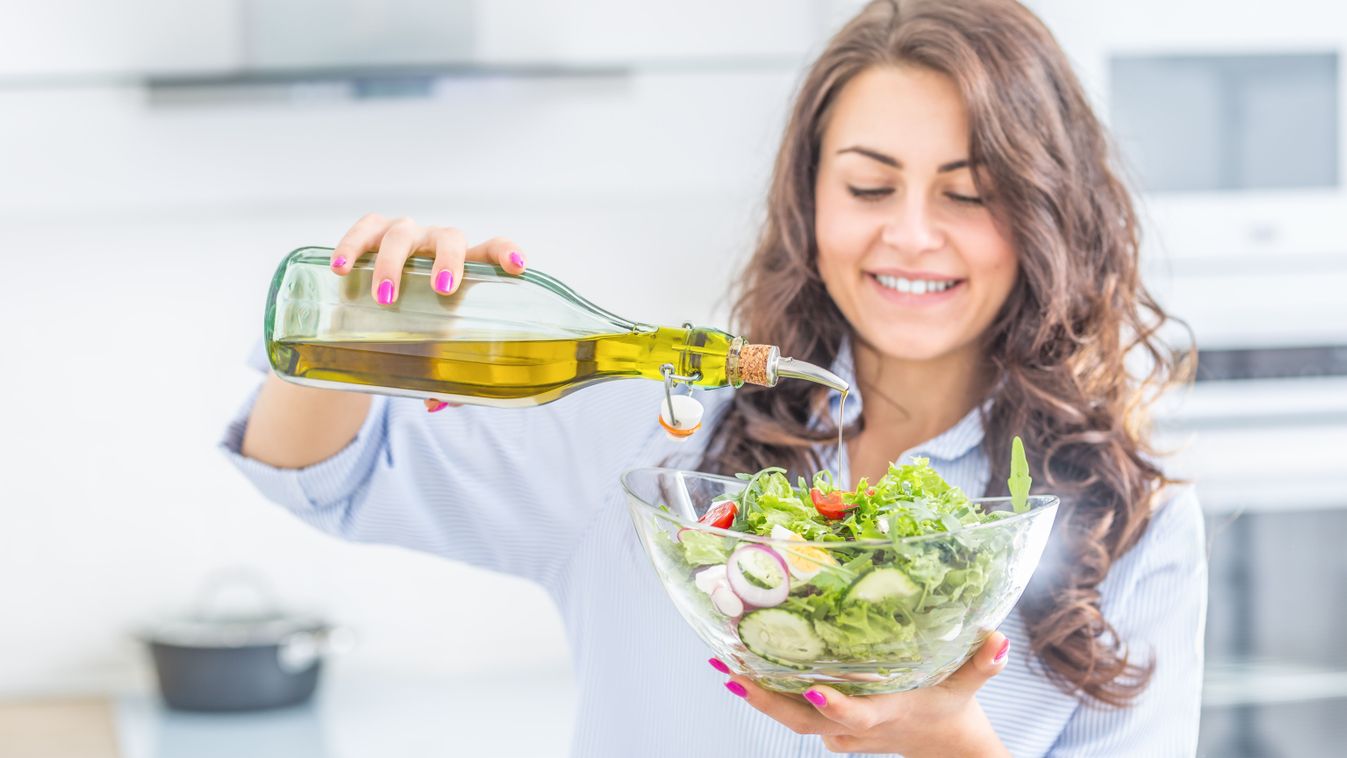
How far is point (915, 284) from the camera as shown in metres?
1.13

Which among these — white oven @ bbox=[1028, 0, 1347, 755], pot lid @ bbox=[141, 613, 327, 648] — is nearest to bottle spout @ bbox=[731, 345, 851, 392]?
white oven @ bbox=[1028, 0, 1347, 755]

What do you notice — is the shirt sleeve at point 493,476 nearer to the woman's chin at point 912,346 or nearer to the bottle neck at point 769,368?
the woman's chin at point 912,346

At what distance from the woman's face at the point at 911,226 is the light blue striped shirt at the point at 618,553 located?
4.9 inches

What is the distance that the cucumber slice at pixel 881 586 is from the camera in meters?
0.73

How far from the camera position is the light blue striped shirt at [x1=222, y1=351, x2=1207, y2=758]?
3.66 ft

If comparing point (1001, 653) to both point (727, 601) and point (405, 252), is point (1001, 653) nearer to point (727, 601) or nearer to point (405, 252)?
point (727, 601)

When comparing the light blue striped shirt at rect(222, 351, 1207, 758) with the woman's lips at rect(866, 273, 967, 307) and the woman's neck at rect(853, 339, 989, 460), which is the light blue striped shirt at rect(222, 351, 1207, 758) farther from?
the woman's lips at rect(866, 273, 967, 307)

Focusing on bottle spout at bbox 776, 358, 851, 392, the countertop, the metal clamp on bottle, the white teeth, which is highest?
the white teeth

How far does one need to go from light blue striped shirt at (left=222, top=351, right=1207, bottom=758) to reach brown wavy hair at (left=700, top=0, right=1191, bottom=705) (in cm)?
2

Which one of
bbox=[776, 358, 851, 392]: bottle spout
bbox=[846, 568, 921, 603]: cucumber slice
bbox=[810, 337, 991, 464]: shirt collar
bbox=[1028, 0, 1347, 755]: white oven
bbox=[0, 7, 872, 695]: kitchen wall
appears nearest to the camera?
bbox=[846, 568, 921, 603]: cucumber slice

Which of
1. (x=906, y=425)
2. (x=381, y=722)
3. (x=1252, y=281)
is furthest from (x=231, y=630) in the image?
(x=1252, y=281)

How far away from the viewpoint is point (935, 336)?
3.72 feet

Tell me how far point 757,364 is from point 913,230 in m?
0.32

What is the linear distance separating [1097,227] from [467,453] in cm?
61
